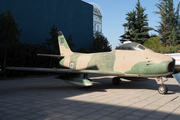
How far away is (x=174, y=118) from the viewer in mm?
4645

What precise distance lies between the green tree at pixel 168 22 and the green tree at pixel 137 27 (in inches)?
264

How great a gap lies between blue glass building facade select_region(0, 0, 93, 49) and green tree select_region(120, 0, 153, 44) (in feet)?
41.3

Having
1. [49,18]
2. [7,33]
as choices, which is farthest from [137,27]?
[7,33]

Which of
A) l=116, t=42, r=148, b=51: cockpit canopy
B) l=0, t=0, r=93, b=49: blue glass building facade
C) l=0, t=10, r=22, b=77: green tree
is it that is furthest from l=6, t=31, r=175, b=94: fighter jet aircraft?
l=0, t=0, r=93, b=49: blue glass building facade

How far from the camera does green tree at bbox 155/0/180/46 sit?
41619mm

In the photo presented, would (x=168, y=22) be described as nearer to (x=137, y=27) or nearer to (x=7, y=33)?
(x=137, y=27)

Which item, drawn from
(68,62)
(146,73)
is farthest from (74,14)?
(146,73)

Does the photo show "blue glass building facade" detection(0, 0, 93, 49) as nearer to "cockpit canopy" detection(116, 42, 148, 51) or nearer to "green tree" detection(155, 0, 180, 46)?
"cockpit canopy" detection(116, 42, 148, 51)

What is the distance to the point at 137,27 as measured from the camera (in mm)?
38531

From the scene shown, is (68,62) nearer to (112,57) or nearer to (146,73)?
(112,57)

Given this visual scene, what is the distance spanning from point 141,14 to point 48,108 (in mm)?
38550

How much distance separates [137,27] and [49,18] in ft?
78.0

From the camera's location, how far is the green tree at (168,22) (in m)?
41.6

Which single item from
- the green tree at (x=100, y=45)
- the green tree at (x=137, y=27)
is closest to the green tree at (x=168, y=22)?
the green tree at (x=137, y=27)
